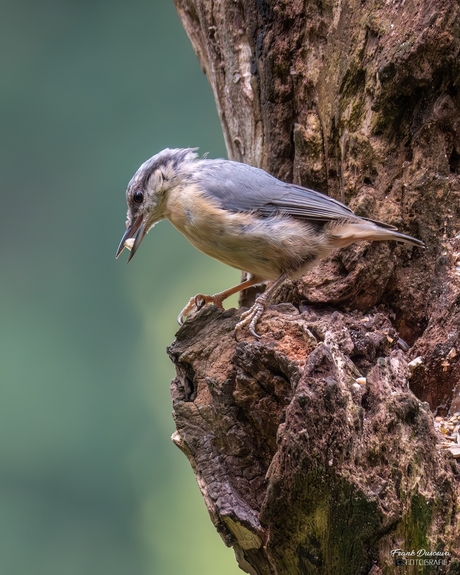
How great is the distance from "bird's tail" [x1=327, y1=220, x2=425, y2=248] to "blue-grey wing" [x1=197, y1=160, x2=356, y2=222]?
76mm

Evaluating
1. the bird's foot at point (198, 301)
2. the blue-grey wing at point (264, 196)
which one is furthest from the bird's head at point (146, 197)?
the bird's foot at point (198, 301)

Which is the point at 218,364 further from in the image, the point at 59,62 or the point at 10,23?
the point at 10,23

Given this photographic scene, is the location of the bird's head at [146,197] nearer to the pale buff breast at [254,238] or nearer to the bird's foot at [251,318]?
the pale buff breast at [254,238]

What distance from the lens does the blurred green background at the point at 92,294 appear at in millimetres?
3594

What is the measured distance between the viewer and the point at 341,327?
6.95 feet

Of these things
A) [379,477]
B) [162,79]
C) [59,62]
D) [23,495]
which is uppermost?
[59,62]

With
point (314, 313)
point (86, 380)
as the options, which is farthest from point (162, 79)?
point (314, 313)

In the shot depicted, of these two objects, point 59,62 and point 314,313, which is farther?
point 59,62

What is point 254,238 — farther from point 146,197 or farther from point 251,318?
point 146,197

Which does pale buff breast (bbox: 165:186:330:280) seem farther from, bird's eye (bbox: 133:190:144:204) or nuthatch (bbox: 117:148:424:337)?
bird's eye (bbox: 133:190:144:204)

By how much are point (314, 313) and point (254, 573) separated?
977 millimetres

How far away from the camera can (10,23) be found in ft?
13.8

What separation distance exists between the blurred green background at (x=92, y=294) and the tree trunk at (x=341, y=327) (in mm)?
1086

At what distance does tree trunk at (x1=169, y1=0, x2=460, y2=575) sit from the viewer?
158 centimetres
